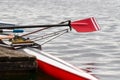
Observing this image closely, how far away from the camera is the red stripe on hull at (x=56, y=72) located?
36.0 ft

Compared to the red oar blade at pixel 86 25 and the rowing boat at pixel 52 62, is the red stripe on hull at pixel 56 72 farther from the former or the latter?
the red oar blade at pixel 86 25

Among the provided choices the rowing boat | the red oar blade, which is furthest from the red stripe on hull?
the red oar blade

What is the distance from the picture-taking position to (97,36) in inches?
936

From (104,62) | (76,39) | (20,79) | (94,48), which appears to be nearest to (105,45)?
(94,48)

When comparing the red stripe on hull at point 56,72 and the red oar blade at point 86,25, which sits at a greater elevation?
the red oar blade at point 86,25

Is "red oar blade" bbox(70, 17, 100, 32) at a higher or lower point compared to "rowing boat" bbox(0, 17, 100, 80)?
higher

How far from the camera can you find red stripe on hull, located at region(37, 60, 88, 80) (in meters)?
11.0

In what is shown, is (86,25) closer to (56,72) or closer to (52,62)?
(52,62)

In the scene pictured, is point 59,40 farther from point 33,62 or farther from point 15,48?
point 33,62

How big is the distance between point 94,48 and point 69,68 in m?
7.74

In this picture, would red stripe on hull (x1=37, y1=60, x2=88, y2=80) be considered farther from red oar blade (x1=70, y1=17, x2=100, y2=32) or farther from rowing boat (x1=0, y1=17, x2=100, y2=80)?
red oar blade (x1=70, y1=17, x2=100, y2=32)

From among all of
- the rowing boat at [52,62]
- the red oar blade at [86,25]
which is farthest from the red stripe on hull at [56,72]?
the red oar blade at [86,25]

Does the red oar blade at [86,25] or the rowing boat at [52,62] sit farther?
the red oar blade at [86,25]

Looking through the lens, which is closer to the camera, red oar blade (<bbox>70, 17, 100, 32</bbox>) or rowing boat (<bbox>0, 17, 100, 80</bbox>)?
rowing boat (<bbox>0, 17, 100, 80</bbox>)
